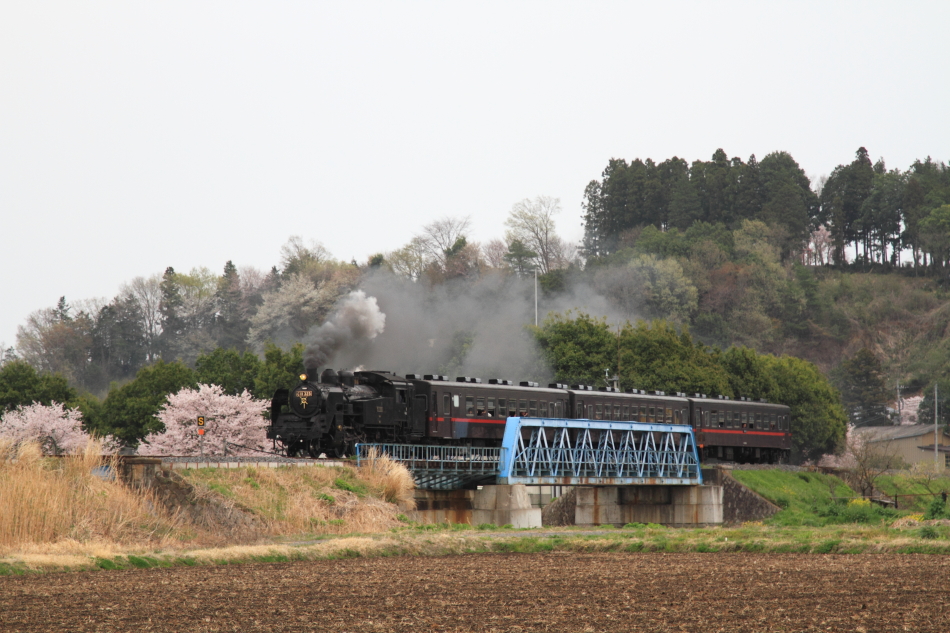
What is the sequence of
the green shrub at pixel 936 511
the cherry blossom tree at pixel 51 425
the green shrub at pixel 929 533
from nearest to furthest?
the green shrub at pixel 929 533
the green shrub at pixel 936 511
the cherry blossom tree at pixel 51 425

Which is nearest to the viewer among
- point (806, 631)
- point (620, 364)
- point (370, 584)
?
point (806, 631)

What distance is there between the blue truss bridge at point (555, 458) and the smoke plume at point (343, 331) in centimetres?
606

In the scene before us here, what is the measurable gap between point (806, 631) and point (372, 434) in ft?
89.3

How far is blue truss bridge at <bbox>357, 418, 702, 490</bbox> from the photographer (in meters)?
41.8

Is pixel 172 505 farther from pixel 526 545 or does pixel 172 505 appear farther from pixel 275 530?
pixel 526 545

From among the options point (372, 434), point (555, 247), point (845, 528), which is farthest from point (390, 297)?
point (845, 528)

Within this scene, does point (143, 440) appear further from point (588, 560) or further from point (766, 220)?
point (766, 220)

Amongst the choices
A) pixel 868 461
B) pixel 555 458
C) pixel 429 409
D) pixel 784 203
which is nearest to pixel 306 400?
pixel 429 409

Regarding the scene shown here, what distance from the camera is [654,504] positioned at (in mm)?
57125

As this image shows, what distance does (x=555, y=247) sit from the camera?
438 ft

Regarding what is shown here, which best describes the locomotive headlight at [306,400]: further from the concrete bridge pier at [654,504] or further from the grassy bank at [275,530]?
the concrete bridge pier at [654,504]

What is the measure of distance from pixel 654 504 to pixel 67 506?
36243 mm

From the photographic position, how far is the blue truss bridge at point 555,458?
41.8 m

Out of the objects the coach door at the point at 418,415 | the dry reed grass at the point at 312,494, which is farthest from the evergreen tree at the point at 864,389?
the dry reed grass at the point at 312,494
